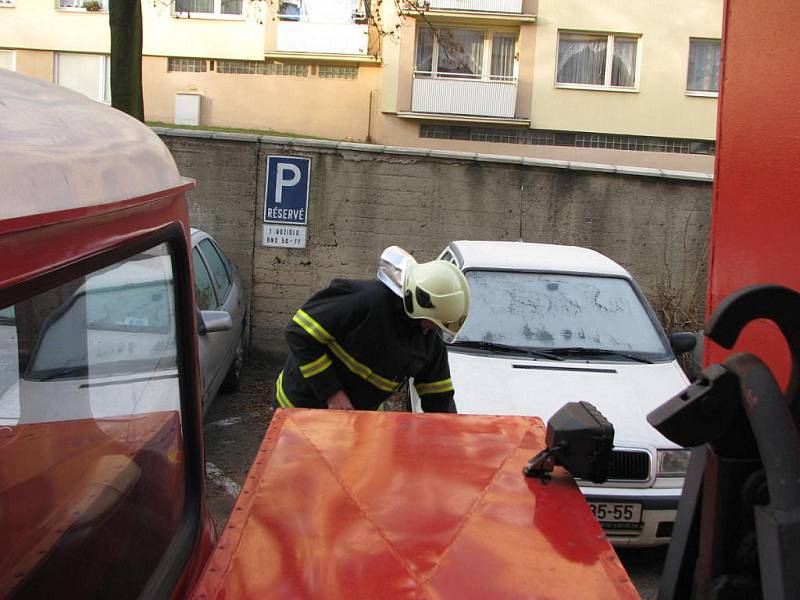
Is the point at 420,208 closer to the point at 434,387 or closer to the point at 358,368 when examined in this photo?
the point at 434,387

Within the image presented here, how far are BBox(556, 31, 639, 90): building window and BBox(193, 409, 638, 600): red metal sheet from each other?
25.5 meters

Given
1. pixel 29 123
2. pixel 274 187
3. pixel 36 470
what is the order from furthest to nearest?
pixel 274 187
pixel 36 470
pixel 29 123

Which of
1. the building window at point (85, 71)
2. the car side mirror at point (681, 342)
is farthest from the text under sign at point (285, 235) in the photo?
the building window at point (85, 71)

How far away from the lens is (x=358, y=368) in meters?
3.65

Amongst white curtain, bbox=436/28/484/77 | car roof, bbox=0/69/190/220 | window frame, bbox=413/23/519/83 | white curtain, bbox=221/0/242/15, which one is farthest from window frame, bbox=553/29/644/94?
car roof, bbox=0/69/190/220

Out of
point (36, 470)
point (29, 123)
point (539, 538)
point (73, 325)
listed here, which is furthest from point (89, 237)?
point (539, 538)

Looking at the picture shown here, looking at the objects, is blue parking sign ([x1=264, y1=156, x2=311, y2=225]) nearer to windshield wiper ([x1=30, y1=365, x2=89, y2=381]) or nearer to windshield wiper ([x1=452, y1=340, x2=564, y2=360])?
windshield wiper ([x1=452, y1=340, x2=564, y2=360])

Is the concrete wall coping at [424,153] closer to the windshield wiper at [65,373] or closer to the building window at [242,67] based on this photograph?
the windshield wiper at [65,373]

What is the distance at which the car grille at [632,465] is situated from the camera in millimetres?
4434

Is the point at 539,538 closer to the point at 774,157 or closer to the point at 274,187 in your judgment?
the point at 774,157

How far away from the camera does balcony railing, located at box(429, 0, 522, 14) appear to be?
994 inches

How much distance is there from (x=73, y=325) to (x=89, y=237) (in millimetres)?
440

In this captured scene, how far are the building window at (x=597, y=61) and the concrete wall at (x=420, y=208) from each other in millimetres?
18035

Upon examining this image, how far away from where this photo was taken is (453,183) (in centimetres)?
894
